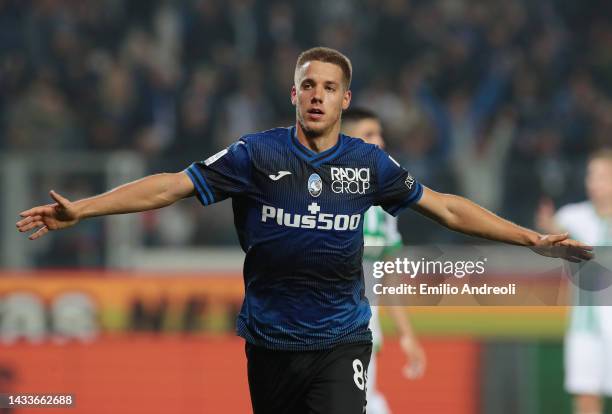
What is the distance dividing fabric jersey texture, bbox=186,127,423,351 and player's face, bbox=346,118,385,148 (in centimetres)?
160

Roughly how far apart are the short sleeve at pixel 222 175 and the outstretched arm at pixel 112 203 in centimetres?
4

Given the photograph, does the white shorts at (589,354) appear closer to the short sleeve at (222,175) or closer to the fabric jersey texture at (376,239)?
the fabric jersey texture at (376,239)

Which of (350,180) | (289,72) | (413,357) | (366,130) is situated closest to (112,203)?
(350,180)

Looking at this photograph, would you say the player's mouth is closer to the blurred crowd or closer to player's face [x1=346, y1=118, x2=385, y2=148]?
player's face [x1=346, y1=118, x2=385, y2=148]

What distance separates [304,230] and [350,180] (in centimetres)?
27

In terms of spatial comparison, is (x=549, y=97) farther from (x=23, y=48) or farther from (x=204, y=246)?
(x=23, y=48)

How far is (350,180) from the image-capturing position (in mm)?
4500

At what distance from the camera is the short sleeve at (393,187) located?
15.1ft

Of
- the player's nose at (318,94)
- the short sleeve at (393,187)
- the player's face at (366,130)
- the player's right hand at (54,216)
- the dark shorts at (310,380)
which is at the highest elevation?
the player's face at (366,130)

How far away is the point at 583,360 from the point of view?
24.8 ft

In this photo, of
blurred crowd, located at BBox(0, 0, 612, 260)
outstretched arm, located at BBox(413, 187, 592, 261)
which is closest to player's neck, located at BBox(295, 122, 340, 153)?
outstretched arm, located at BBox(413, 187, 592, 261)

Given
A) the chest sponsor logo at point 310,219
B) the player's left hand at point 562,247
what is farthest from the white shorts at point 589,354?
the chest sponsor logo at point 310,219

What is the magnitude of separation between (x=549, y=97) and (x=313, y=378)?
8.89 metres

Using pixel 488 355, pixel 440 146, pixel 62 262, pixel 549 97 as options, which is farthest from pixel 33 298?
pixel 549 97
